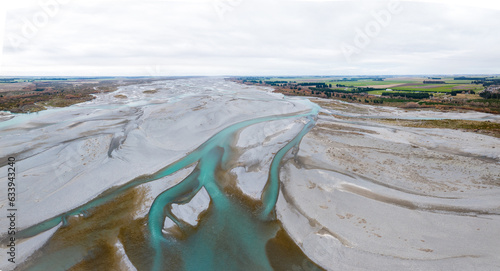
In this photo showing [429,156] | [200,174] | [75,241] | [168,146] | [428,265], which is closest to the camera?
[428,265]

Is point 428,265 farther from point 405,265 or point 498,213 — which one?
point 498,213

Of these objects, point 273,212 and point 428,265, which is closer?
point 428,265

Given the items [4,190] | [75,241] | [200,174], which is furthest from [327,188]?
→ [4,190]

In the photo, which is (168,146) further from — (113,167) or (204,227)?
(204,227)

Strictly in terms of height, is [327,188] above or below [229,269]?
above

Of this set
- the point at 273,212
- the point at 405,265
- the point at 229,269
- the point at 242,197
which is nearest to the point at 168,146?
the point at 242,197

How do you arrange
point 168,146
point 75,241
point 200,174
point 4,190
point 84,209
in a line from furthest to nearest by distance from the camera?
point 168,146
point 200,174
point 4,190
point 84,209
point 75,241

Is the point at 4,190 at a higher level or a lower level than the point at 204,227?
higher

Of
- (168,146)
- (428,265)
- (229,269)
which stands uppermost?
(168,146)

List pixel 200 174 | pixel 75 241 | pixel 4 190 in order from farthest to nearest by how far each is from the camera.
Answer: pixel 200 174, pixel 4 190, pixel 75 241
